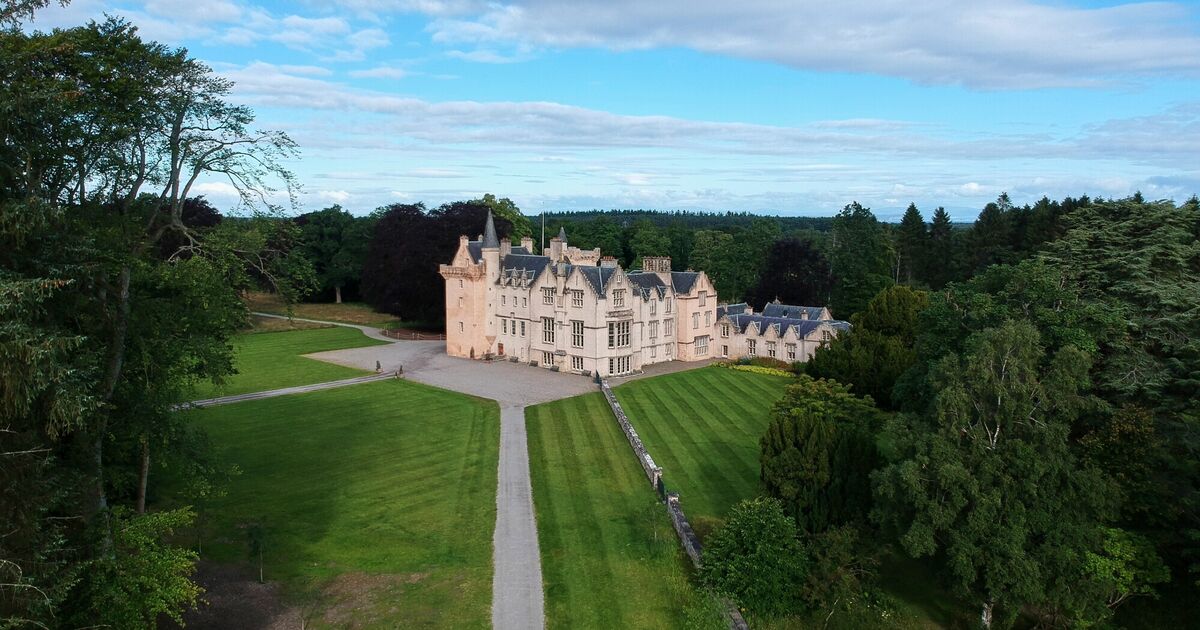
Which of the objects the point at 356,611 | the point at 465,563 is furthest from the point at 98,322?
the point at 465,563

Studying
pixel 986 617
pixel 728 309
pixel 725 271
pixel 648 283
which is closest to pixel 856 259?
pixel 725 271

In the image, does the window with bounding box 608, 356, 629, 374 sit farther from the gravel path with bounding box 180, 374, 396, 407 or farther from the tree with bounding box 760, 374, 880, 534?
the tree with bounding box 760, 374, 880, 534

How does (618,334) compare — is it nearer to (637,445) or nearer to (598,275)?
(598,275)

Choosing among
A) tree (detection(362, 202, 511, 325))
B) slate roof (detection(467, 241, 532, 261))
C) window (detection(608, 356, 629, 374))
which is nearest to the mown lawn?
window (detection(608, 356, 629, 374))

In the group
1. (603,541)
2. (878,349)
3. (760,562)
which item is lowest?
(603,541)

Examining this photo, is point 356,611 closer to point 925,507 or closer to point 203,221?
point 925,507

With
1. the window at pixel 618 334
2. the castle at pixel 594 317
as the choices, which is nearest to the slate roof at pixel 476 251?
the castle at pixel 594 317
